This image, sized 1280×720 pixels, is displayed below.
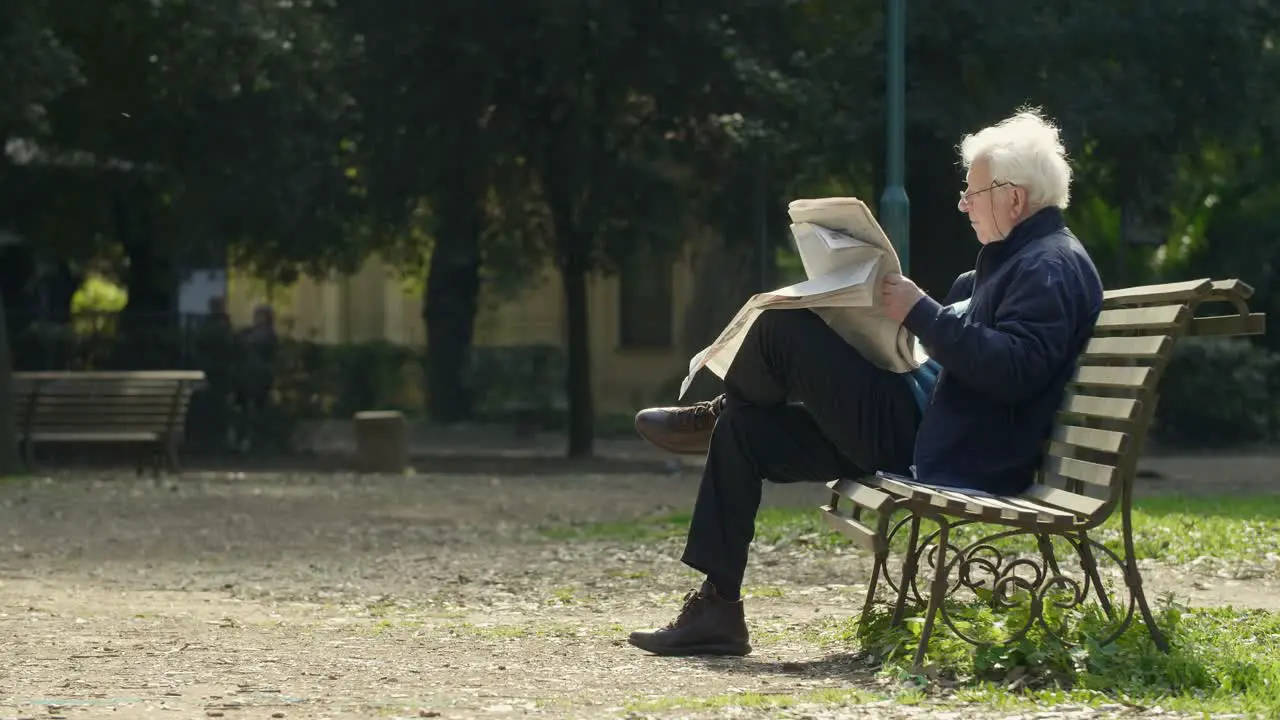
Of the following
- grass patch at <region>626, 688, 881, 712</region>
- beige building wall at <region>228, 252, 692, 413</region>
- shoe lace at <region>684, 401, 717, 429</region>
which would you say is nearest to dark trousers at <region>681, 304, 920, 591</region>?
shoe lace at <region>684, 401, 717, 429</region>

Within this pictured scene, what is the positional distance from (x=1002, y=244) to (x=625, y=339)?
32.0 meters

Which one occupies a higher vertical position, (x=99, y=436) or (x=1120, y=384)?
(x=1120, y=384)

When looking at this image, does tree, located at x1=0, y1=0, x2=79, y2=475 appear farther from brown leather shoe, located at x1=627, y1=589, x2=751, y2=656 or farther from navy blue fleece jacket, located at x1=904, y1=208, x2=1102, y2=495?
navy blue fleece jacket, located at x1=904, y1=208, x2=1102, y2=495

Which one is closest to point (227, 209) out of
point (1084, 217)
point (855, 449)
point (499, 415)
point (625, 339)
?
point (499, 415)

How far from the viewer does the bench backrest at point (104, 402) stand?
16781 millimetres

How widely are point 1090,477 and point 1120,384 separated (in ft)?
0.80

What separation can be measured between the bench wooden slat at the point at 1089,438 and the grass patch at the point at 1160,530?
3.32 metres

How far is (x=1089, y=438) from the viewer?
203 inches

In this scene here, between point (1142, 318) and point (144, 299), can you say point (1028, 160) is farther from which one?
point (144, 299)

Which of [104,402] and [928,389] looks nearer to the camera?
[928,389]

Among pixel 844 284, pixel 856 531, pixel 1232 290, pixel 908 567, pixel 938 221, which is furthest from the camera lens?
pixel 938 221

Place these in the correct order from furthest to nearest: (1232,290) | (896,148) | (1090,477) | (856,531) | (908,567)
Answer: (896,148)
(856,531)
(908,567)
(1090,477)
(1232,290)

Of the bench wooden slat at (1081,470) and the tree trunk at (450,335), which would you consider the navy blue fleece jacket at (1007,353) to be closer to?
the bench wooden slat at (1081,470)

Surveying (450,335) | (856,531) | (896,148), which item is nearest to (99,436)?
(896,148)
